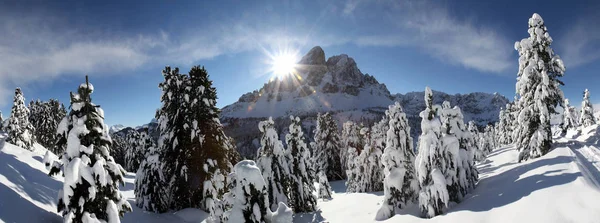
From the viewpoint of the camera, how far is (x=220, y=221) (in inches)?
392

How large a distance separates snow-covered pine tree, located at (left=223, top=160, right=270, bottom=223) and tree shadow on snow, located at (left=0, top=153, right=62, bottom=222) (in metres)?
7.29

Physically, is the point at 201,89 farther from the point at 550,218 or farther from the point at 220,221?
the point at 550,218

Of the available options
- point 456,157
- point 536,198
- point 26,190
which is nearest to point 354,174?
point 456,157

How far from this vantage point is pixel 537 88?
66.6 feet

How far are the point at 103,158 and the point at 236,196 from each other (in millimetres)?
5212

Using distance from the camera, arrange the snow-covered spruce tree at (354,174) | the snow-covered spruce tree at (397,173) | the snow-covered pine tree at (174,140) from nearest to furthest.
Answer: the snow-covered spruce tree at (397,173), the snow-covered pine tree at (174,140), the snow-covered spruce tree at (354,174)

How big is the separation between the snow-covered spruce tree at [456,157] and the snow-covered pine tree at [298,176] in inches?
426

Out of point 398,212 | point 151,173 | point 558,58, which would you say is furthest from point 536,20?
point 151,173

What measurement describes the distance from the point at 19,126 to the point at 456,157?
4713 centimetres

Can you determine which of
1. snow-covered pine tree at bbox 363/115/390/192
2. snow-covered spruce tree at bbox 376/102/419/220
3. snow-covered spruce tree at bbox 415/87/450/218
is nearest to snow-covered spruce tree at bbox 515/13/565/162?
snow-covered spruce tree at bbox 376/102/419/220

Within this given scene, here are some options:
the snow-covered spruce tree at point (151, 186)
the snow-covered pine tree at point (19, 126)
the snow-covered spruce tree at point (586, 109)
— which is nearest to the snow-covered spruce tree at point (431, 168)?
the snow-covered spruce tree at point (151, 186)

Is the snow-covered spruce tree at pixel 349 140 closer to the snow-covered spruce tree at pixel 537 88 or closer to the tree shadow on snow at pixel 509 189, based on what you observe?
the snow-covered spruce tree at pixel 537 88

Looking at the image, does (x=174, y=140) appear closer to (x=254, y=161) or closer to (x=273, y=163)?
(x=273, y=163)

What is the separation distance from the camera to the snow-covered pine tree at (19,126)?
1419 inches
